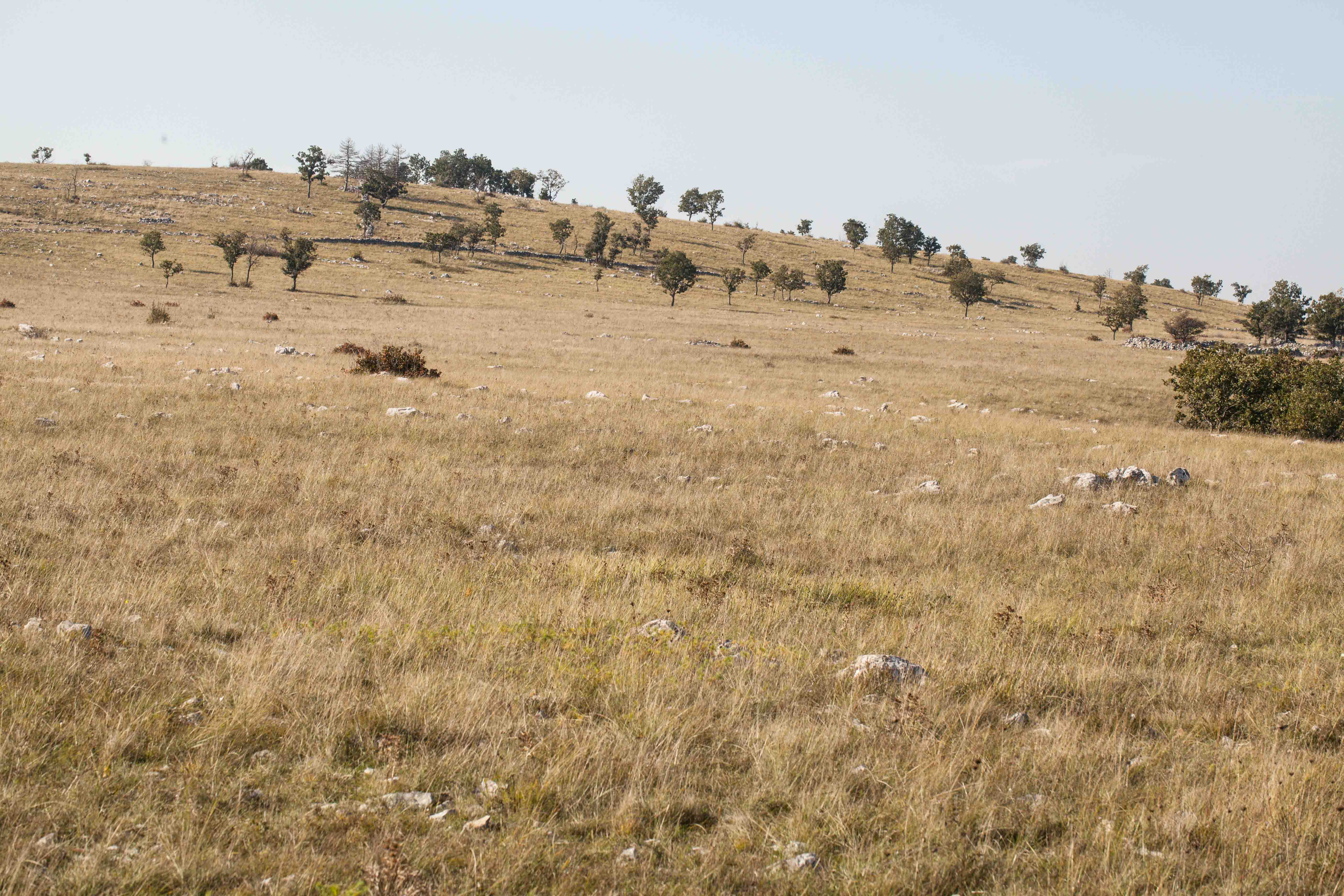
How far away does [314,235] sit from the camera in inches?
3529

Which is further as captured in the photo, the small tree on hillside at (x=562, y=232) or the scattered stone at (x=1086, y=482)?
the small tree on hillside at (x=562, y=232)

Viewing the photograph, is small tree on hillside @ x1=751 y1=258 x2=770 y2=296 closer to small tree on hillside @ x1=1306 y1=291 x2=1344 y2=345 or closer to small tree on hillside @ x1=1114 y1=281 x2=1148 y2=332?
→ small tree on hillside @ x1=1114 y1=281 x2=1148 y2=332

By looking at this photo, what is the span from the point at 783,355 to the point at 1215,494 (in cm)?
2557

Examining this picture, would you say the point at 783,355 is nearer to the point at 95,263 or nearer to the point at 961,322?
the point at 961,322

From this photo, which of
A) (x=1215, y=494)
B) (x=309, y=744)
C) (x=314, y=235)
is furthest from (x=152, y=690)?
(x=314, y=235)

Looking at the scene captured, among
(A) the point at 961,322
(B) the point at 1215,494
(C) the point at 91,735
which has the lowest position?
(C) the point at 91,735

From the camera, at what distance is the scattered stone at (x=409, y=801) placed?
3820 mm

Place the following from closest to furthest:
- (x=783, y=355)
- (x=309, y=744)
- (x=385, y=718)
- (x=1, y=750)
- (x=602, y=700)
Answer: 1. (x=1, y=750)
2. (x=309, y=744)
3. (x=385, y=718)
4. (x=602, y=700)
5. (x=783, y=355)

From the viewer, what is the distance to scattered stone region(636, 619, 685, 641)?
19.9 ft

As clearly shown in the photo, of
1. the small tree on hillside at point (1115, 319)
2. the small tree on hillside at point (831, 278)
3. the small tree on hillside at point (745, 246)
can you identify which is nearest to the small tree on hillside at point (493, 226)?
the small tree on hillside at point (745, 246)

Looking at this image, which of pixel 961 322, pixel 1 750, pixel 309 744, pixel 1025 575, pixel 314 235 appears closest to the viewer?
pixel 1 750

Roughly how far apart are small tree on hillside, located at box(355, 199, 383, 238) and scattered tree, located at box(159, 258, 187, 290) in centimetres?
3253

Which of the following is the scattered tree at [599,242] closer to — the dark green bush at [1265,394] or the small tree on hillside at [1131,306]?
the small tree on hillside at [1131,306]

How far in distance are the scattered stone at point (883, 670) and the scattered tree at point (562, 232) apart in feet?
318
